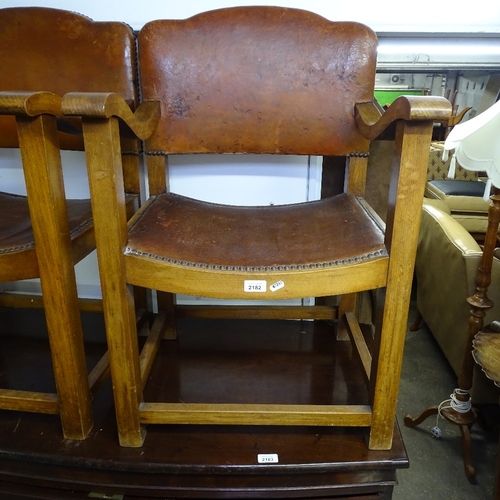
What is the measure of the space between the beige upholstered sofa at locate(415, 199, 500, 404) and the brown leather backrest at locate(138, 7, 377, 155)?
0.55 meters

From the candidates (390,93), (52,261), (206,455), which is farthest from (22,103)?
(390,93)

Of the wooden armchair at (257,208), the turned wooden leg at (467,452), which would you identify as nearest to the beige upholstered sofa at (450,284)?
the turned wooden leg at (467,452)

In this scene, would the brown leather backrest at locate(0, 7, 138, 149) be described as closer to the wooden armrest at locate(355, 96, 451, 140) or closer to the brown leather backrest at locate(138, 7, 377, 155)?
the brown leather backrest at locate(138, 7, 377, 155)

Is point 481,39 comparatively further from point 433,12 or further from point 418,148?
point 418,148

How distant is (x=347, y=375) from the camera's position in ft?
3.58

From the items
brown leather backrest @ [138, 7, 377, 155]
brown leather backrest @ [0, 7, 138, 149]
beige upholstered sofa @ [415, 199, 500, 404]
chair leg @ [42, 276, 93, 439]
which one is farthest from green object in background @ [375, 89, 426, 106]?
chair leg @ [42, 276, 93, 439]

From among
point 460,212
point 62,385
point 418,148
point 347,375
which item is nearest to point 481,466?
point 347,375

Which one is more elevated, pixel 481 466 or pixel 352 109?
pixel 352 109

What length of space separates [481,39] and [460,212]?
5.11 ft

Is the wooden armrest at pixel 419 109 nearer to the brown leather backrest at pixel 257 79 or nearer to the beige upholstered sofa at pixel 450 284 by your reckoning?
the brown leather backrest at pixel 257 79

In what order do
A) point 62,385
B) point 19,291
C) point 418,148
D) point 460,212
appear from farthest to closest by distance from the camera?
point 460,212
point 19,291
point 62,385
point 418,148

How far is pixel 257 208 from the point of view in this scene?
41.9 inches

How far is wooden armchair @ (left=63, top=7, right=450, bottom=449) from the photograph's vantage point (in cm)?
73

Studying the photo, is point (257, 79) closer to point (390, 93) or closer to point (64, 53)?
point (64, 53)
